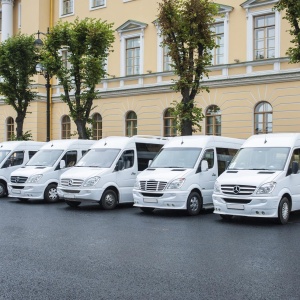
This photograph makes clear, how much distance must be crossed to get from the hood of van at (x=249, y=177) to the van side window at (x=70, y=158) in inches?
303

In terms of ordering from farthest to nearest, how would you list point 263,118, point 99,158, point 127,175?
point 263,118
point 99,158
point 127,175

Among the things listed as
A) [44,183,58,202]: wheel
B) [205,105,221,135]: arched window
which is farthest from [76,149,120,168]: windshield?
[205,105,221,135]: arched window

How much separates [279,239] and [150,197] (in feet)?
17.4

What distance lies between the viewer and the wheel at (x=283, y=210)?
45.1 feet

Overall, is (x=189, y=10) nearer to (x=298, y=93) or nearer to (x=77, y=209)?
(x=298, y=93)

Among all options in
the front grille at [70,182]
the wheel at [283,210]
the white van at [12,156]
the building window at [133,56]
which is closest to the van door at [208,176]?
the wheel at [283,210]

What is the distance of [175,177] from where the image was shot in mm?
15852

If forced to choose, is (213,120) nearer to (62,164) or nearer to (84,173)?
(62,164)

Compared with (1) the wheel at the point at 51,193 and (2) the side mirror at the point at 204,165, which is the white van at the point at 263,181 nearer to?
(2) the side mirror at the point at 204,165

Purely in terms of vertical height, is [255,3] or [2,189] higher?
[255,3]

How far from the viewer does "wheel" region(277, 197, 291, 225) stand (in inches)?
541

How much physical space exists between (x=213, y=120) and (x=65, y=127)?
11594 millimetres

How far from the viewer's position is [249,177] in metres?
14.1

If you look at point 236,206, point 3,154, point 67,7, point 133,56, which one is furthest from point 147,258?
point 67,7
